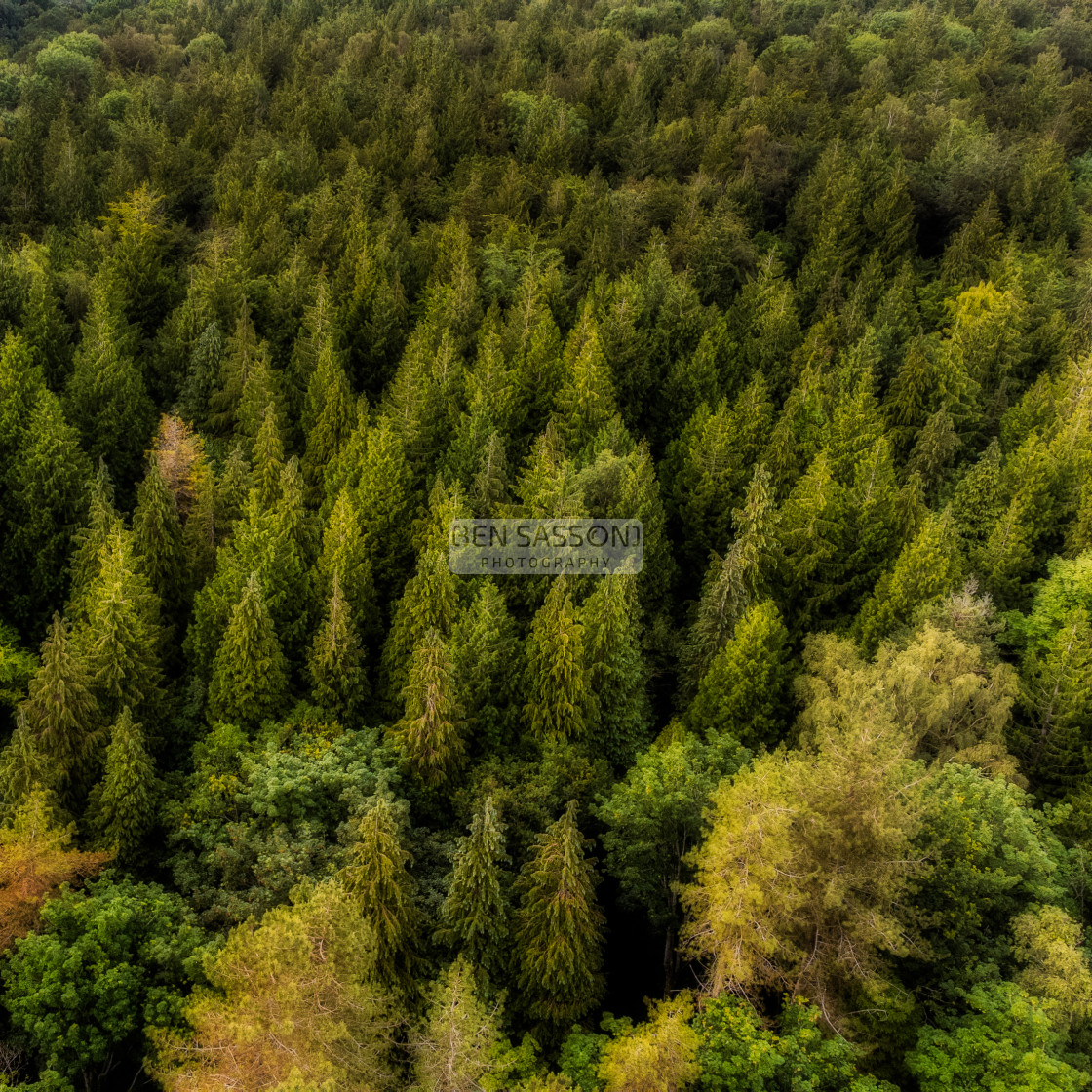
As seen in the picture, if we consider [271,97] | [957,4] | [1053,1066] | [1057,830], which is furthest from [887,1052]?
[957,4]

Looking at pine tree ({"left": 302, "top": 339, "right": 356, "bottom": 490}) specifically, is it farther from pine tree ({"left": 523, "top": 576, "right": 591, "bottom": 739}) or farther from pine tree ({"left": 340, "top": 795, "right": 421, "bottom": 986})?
pine tree ({"left": 340, "top": 795, "right": 421, "bottom": 986})

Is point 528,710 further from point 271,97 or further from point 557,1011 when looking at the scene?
Result: point 271,97

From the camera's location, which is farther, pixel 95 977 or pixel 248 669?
pixel 248 669

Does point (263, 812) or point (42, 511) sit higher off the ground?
point (42, 511)

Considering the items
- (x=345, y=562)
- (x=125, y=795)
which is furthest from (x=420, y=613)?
(x=125, y=795)

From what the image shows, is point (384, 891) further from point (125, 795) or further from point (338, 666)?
point (338, 666)

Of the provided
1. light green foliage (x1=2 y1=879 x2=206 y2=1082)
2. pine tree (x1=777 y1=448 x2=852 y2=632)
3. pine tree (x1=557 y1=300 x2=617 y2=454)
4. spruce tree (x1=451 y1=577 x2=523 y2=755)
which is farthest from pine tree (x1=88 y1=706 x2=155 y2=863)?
pine tree (x1=777 y1=448 x2=852 y2=632)

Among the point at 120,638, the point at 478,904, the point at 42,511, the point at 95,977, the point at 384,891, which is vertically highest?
the point at 42,511
